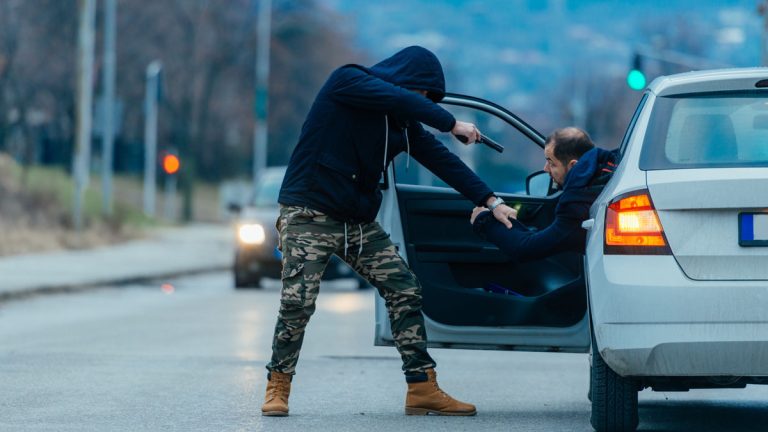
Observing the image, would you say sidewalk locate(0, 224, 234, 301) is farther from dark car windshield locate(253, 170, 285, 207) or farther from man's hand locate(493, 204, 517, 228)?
man's hand locate(493, 204, 517, 228)

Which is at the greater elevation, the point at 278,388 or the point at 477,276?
the point at 477,276

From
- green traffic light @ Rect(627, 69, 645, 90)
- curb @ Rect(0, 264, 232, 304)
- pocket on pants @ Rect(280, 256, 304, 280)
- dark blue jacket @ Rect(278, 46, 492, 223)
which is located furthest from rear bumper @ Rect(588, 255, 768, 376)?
green traffic light @ Rect(627, 69, 645, 90)

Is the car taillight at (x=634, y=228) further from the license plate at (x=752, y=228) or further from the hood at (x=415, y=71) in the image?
the hood at (x=415, y=71)

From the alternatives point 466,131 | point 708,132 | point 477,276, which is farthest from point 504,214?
point 708,132

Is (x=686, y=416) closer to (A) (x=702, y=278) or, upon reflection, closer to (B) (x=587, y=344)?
(B) (x=587, y=344)

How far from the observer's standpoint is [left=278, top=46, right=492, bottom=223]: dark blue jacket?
744 centimetres

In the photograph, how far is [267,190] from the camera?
20.7 m

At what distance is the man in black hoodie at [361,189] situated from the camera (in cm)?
746

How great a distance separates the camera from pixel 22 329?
13.4 metres

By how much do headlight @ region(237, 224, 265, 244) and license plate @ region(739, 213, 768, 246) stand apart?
13.7 metres

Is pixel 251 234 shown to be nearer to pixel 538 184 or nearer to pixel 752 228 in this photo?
pixel 538 184

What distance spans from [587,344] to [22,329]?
683cm

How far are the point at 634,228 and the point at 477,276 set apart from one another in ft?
6.70

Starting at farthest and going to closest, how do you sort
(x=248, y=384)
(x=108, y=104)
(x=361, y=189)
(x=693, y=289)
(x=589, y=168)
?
1. (x=108, y=104)
2. (x=248, y=384)
3. (x=361, y=189)
4. (x=589, y=168)
5. (x=693, y=289)
